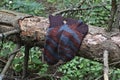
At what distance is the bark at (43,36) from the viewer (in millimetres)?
2412

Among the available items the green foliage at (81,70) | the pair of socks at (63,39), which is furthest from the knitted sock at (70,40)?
the green foliage at (81,70)

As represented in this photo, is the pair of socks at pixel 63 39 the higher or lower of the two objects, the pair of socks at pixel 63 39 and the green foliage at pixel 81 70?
the higher

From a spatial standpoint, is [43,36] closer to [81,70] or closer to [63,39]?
[63,39]

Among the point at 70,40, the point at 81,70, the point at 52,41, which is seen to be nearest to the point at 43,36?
the point at 52,41

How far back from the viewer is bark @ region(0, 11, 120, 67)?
241 centimetres

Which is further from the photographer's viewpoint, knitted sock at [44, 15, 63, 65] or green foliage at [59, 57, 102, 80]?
green foliage at [59, 57, 102, 80]

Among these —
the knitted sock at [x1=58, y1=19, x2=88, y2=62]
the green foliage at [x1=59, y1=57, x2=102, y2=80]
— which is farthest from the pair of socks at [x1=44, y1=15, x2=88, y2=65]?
the green foliage at [x1=59, y1=57, x2=102, y2=80]

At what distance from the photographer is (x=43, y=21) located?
2680 millimetres

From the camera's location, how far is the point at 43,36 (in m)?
2.58

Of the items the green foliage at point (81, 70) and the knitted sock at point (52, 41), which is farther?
the green foliage at point (81, 70)

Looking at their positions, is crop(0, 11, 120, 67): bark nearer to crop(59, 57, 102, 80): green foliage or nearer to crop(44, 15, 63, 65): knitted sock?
crop(44, 15, 63, 65): knitted sock

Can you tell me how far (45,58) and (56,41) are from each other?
243mm

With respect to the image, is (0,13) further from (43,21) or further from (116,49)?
(116,49)

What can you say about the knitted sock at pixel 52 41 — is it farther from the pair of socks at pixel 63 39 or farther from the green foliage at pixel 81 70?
the green foliage at pixel 81 70
